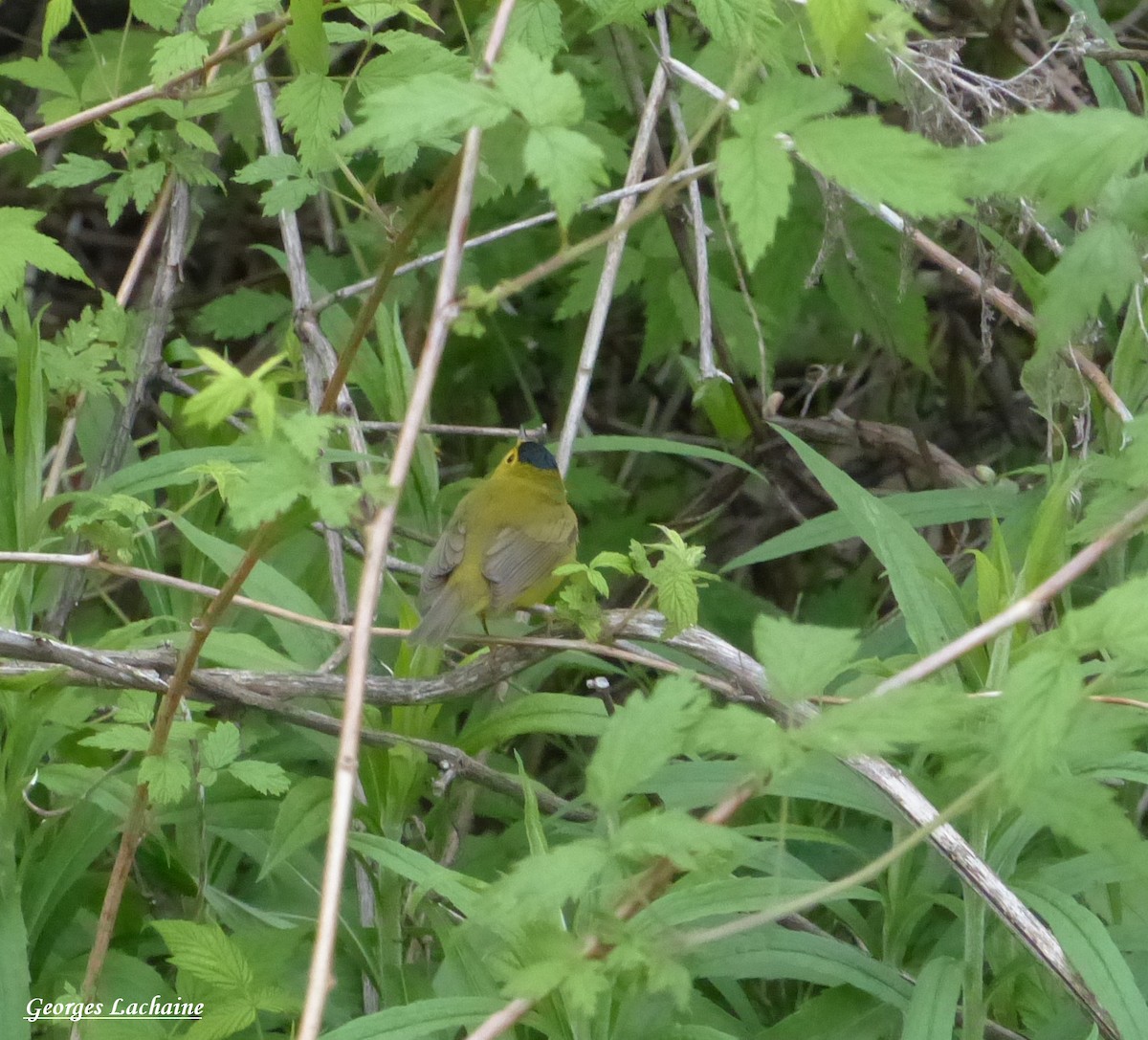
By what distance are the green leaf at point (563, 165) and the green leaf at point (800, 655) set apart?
0.50 metres

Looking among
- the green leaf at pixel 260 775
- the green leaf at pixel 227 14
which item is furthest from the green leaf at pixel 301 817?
the green leaf at pixel 227 14

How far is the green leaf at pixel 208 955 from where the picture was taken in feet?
6.80

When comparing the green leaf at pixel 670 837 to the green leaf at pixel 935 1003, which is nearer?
the green leaf at pixel 670 837

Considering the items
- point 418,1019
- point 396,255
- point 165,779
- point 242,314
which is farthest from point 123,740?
point 242,314

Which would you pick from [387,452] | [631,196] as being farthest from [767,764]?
[387,452]

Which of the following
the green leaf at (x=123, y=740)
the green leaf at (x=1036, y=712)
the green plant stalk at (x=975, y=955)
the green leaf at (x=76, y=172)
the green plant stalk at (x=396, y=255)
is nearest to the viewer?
the green leaf at (x=1036, y=712)

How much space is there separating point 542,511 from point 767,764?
8.19 feet

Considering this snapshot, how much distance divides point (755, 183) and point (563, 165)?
20 cm

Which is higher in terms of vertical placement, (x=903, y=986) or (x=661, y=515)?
(x=903, y=986)

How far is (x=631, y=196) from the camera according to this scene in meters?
2.81

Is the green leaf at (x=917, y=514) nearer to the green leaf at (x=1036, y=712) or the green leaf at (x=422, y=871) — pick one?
the green leaf at (x=422, y=871)

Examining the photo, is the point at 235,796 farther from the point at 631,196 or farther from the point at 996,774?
the point at 996,774

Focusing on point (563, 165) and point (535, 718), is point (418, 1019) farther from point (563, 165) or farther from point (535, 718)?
point (563, 165)

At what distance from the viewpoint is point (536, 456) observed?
3768 mm
